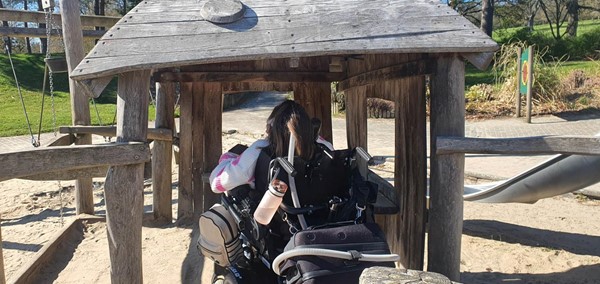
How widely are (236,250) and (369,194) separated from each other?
0.89m

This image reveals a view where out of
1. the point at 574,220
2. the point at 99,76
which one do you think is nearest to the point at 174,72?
the point at 99,76

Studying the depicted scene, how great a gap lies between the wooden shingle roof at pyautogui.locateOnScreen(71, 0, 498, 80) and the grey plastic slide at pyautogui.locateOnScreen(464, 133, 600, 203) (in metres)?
1.78

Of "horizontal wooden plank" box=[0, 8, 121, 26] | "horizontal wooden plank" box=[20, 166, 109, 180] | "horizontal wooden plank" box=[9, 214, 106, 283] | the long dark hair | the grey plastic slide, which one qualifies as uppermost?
"horizontal wooden plank" box=[0, 8, 121, 26]

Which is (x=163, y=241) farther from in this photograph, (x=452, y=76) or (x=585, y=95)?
(x=585, y=95)

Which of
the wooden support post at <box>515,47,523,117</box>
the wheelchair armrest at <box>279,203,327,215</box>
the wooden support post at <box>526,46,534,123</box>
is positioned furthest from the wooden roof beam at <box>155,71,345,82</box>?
the wooden support post at <box>515,47,523,117</box>

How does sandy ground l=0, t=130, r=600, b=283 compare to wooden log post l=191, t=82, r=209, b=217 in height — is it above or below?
below

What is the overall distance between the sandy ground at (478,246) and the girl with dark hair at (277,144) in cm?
162

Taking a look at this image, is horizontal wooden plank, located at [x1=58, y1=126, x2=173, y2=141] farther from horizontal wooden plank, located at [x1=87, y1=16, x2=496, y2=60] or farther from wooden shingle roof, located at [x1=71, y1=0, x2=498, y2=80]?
horizontal wooden plank, located at [x1=87, y1=16, x2=496, y2=60]

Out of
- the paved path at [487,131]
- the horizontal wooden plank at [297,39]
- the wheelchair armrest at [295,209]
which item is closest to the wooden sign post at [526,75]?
the paved path at [487,131]

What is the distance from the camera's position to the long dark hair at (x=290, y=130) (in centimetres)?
265

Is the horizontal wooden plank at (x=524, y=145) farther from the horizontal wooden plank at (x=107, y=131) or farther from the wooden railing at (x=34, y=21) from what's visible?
the wooden railing at (x=34, y=21)

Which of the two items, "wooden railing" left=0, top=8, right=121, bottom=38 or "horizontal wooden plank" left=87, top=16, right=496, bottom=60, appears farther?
"wooden railing" left=0, top=8, right=121, bottom=38

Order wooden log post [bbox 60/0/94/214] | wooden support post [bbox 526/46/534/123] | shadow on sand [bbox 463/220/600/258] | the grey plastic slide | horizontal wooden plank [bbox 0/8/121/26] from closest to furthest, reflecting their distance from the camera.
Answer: the grey plastic slide → shadow on sand [bbox 463/220/600/258] → wooden log post [bbox 60/0/94/214] → horizontal wooden plank [bbox 0/8/121/26] → wooden support post [bbox 526/46/534/123]

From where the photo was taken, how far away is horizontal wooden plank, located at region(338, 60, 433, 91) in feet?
10.4
